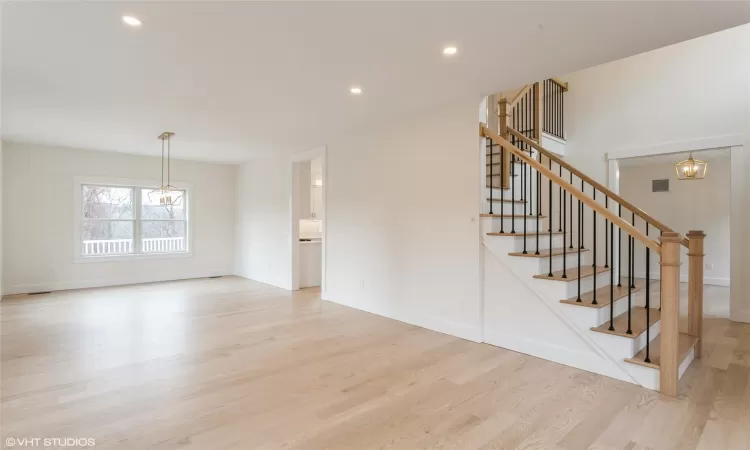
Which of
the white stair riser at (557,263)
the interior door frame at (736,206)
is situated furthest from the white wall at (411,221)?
the interior door frame at (736,206)

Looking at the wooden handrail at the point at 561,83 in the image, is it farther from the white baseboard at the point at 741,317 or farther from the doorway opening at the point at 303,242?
the doorway opening at the point at 303,242

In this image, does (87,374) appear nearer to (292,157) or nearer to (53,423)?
(53,423)

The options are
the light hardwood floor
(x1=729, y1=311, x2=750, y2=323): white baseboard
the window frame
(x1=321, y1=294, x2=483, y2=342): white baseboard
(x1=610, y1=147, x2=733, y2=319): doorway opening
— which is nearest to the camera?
the light hardwood floor

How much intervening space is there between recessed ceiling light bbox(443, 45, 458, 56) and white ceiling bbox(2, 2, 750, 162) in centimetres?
7

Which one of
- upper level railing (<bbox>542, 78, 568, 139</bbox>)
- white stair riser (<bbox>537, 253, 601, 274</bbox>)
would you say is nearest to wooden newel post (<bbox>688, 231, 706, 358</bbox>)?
white stair riser (<bbox>537, 253, 601, 274</bbox>)

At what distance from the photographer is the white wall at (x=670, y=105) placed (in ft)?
15.4

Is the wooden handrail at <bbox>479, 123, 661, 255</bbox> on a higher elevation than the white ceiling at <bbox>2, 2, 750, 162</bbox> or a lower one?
lower

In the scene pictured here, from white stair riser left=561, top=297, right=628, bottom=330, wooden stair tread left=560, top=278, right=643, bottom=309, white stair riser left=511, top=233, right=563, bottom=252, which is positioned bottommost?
white stair riser left=561, top=297, right=628, bottom=330

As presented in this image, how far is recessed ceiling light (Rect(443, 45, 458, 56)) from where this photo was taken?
2762 mm

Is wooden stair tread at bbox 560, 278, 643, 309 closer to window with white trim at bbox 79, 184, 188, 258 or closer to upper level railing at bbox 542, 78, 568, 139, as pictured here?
upper level railing at bbox 542, 78, 568, 139

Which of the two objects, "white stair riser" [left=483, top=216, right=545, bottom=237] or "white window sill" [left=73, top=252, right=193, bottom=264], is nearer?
"white stair riser" [left=483, top=216, right=545, bottom=237]

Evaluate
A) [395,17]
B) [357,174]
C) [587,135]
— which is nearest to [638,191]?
[587,135]

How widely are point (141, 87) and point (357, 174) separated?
2.69 metres

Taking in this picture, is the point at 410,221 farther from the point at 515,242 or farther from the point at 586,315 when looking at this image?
the point at 586,315
